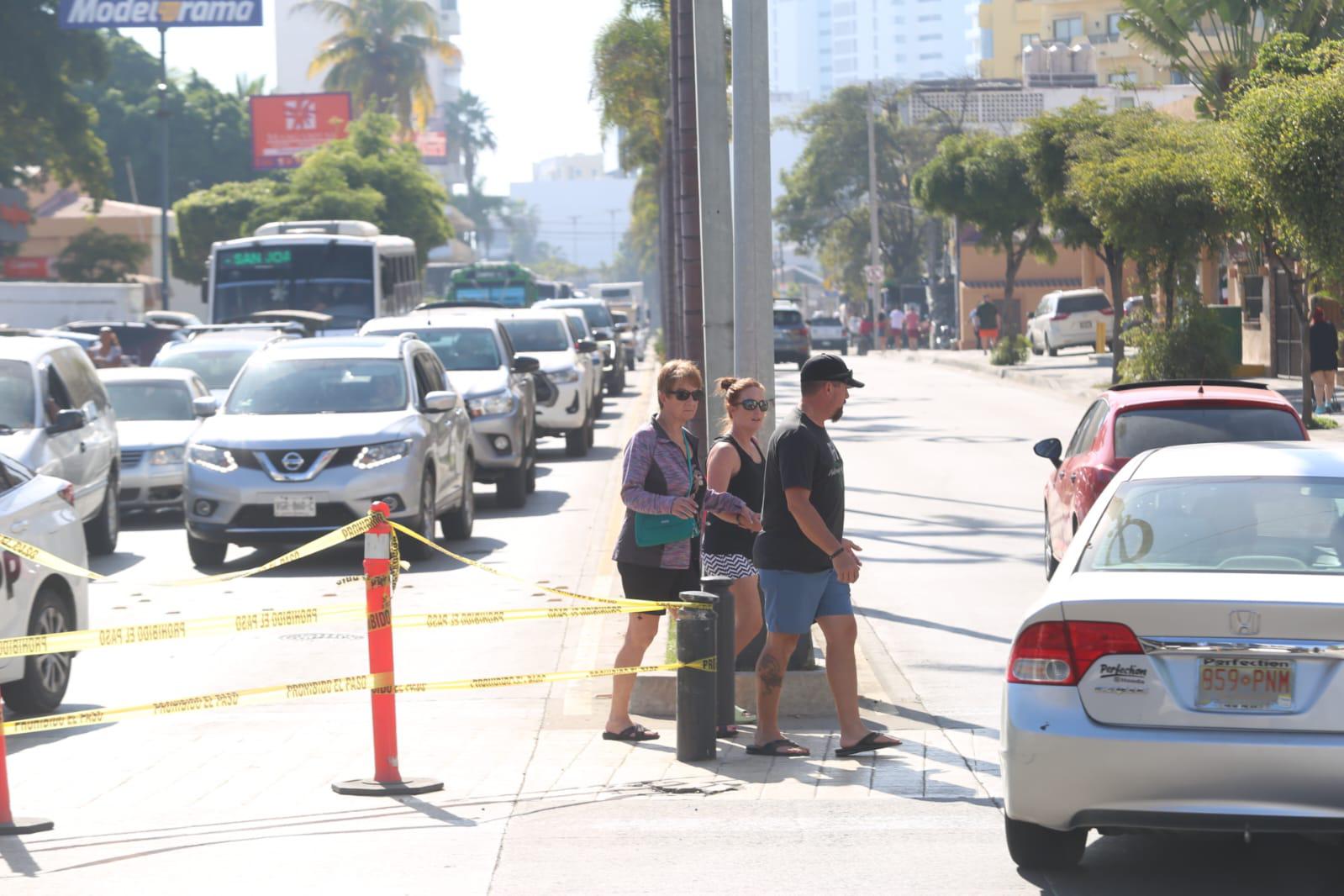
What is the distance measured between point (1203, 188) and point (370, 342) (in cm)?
1852

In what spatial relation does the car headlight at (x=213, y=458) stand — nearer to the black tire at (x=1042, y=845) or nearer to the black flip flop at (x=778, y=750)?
the black flip flop at (x=778, y=750)

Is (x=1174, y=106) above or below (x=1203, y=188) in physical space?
above

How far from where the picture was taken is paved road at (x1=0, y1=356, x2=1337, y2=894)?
20.0 ft

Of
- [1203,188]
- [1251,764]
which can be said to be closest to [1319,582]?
[1251,764]

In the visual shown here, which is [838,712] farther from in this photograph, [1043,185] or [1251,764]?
[1043,185]

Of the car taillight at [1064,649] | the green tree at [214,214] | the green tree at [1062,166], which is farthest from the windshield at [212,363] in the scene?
the green tree at [214,214]

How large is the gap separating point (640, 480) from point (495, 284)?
40873 mm

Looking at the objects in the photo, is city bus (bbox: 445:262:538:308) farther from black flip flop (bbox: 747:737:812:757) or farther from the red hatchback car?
black flip flop (bbox: 747:737:812:757)

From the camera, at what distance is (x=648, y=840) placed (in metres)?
6.50

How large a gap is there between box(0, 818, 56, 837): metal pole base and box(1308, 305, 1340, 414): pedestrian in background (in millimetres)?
22293

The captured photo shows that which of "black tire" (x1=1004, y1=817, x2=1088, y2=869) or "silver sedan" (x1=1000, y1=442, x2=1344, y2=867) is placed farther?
"black tire" (x1=1004, y1=817, x2=1088, y2=869)

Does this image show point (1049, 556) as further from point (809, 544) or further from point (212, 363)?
point (212, 363)

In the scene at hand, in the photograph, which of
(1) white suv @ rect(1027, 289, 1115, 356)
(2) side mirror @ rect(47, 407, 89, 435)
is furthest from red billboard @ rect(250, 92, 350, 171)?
(2) side mirror @ rect(47, 407, 89, 435)

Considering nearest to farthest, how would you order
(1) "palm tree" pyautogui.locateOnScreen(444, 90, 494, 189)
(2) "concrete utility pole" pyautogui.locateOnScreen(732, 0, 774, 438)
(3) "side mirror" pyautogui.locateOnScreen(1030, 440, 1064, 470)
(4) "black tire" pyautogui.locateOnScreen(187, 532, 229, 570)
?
(2) "concrete utility pole" pyautogui.locateOnScreen(732, 0, 774, 438), (3) "side mirror" pyautogui.locateOnScreen(1030, 440, 1064, 470), (4) "black tire" pyautogui.locateOnScreen(187, 532, 229, 570), (1) "palm tree" pyautogui.locateOnScreen(444, 90, 494, 189)
